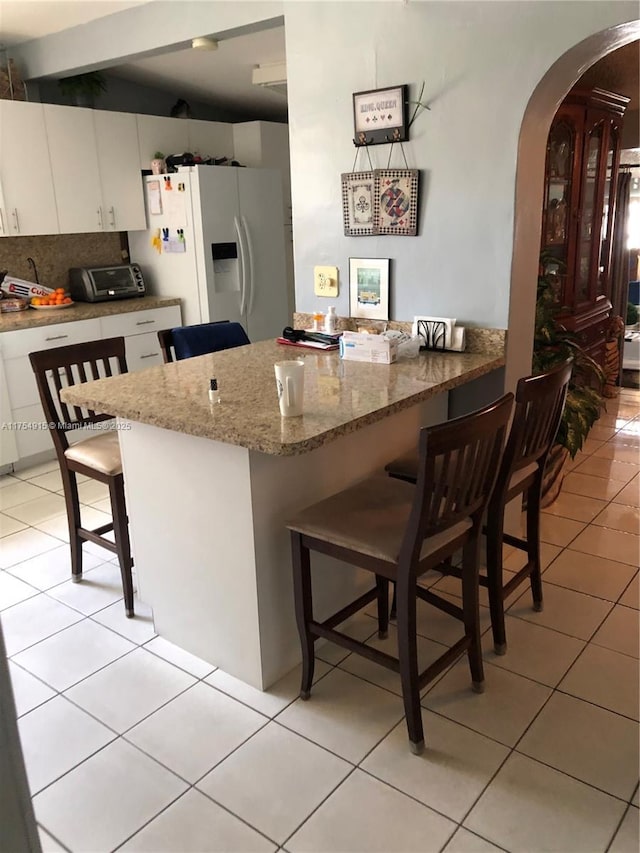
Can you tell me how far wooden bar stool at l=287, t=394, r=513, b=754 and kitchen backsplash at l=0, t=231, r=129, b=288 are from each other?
341 cm

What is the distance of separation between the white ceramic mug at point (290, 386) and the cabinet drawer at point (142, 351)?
2867 mm

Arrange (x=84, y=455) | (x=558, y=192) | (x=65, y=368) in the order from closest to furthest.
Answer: (x=84, y=455) < (x=65, y=368) < (x=558, y=192)

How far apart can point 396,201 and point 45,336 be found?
2.40 meters

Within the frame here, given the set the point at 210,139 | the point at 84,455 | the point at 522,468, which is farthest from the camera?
the point at 210,139

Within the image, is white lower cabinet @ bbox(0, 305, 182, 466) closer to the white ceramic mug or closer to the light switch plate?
the light switch plate

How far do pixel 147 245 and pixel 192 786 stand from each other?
4.00 meters

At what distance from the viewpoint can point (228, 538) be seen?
2176mm

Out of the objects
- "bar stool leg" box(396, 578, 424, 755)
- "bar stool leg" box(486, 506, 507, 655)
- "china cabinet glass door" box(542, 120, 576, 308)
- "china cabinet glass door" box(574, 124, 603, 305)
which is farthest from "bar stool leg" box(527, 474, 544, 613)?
"china cabinet glass door" box(574, 124, 603, 305)

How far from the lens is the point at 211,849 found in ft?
5.58

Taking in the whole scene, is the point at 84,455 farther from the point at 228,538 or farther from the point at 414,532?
the point at 414,532

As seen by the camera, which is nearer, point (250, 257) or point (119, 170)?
point (119, 170)

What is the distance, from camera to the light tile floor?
1.75m

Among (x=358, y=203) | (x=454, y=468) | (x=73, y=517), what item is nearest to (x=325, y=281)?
(x=358, y=203)

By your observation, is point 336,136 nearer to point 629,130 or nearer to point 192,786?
point 192,786
